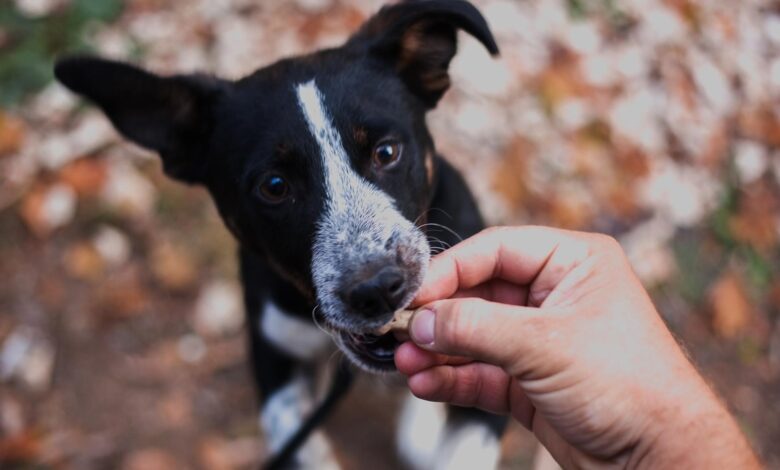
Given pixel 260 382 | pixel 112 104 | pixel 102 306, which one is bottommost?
pixel 102 306

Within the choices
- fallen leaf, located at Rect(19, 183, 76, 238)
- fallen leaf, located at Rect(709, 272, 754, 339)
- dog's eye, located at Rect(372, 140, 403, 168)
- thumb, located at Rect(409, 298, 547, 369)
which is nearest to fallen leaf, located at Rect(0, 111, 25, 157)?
fallen leaf, located at Rect(19, 183, 76, 238)

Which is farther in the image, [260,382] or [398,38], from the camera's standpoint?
[260,382]

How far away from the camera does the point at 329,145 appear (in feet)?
8.59

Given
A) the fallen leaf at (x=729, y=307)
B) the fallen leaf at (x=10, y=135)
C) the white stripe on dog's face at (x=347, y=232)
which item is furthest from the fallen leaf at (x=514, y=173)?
the fallen leaf at (x=10, y=135)

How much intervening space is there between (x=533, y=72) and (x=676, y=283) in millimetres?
1641

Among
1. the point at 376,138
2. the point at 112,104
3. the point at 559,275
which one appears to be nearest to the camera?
the point at 559,275

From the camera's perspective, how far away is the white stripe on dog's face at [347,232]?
2447 millimetres

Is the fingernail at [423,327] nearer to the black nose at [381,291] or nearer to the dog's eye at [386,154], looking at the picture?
the black nose at [381,291]

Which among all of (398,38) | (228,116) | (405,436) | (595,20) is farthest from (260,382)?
(595,20)

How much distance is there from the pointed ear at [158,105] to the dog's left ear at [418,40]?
0.63m

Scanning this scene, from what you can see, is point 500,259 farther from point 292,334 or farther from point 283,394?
point 283,394

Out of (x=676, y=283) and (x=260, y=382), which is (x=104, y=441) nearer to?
(x=260, y=382)

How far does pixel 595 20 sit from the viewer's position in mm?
5434

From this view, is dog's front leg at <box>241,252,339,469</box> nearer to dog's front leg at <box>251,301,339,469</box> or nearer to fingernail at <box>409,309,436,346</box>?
dog's front leg at <box>251,301,339,469</box>
